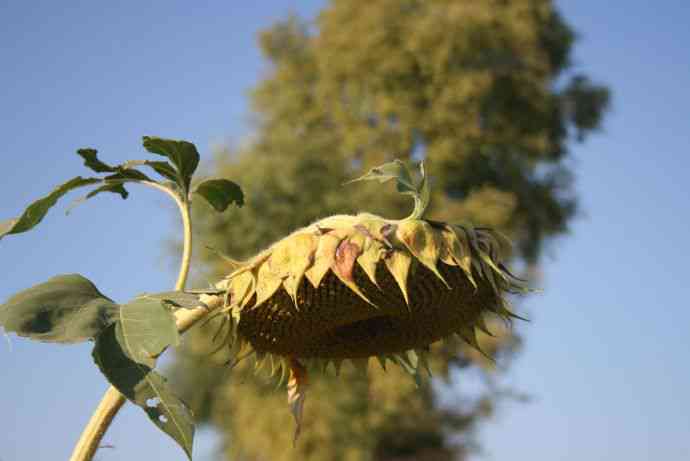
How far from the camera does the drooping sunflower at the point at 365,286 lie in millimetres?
636

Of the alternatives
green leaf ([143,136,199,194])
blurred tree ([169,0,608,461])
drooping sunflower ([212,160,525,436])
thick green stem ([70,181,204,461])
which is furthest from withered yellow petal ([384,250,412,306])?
blurred tree ([169,0,608,461])

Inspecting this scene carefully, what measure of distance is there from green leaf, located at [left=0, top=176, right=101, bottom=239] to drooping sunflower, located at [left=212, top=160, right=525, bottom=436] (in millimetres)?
193

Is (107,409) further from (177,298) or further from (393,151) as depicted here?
(393,151)

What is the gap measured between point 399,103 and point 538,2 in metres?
2.80

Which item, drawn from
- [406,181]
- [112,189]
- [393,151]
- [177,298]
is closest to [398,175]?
[406,181]

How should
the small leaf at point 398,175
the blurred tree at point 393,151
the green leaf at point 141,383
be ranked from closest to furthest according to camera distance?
the green leaf at point 141,383 → the small leaf at point 398,175 → the blurred tree at point 393,151

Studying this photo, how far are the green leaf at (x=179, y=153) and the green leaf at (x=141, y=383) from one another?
242 mm

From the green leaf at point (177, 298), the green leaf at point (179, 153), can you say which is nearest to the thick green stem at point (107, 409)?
the green leaf at point (177, 298)

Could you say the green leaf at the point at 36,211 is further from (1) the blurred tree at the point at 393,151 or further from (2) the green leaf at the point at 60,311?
(1) the blurred tree at the point at 393,151

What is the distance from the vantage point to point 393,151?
404 inches

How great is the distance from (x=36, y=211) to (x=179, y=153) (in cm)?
13

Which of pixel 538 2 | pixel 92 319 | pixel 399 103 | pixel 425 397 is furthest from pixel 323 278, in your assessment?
pixel 538 2

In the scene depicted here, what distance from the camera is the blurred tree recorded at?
357 inches

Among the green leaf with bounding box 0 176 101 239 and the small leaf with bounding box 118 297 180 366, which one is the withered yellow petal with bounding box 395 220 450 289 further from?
the green leaf with bounding box 0 176 101 239
